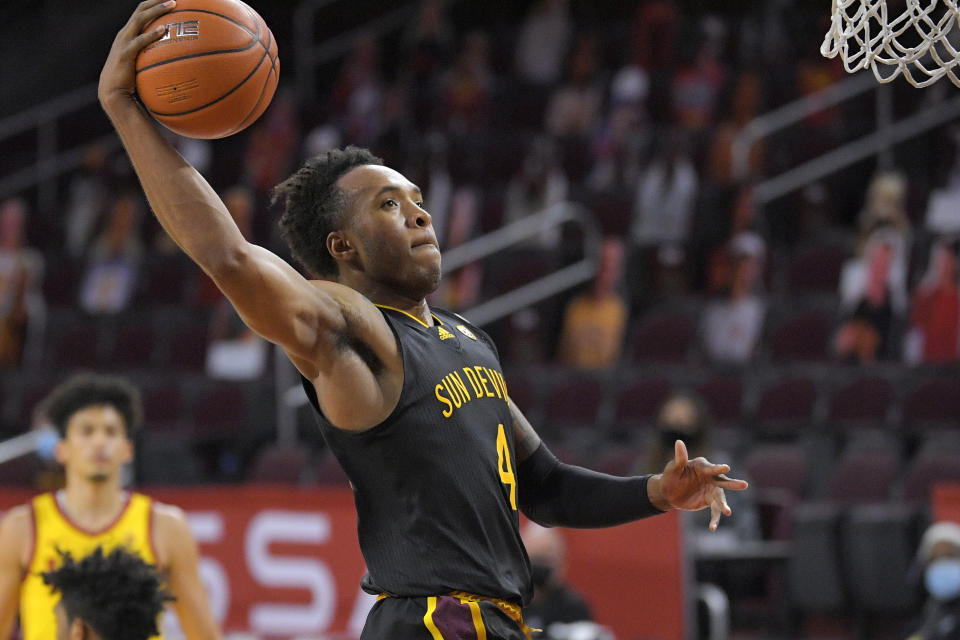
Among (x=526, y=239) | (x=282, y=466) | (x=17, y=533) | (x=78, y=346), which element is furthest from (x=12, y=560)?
(x=526, y=239)

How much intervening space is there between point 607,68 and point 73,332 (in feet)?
19.6

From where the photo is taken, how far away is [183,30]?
8.74 ft

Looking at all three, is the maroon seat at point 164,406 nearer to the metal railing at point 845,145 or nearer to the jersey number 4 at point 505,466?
the metal railing at point 845,145

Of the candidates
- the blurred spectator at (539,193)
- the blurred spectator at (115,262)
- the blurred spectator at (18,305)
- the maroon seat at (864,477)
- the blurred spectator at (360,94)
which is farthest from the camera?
the blurred spectator at (360,94)

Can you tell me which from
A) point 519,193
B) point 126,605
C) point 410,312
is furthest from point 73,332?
point 410,312

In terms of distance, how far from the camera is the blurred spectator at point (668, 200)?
37.4 feet

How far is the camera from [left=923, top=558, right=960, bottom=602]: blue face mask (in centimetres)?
596

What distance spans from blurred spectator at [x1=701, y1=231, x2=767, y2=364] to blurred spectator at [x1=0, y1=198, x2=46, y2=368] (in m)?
5.94

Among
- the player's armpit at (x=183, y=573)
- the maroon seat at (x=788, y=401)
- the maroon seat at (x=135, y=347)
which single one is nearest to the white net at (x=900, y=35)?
the player's armpit at (x=183, y=573)

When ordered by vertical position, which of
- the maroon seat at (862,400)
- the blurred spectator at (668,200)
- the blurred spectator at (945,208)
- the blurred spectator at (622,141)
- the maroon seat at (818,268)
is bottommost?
the maroon seat at (862,400)

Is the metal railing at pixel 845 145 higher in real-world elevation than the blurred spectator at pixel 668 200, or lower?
higher

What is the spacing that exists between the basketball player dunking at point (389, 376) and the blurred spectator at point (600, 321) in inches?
287

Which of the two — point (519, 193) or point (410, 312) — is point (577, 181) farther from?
point (410, 312)

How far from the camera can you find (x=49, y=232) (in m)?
13.9
